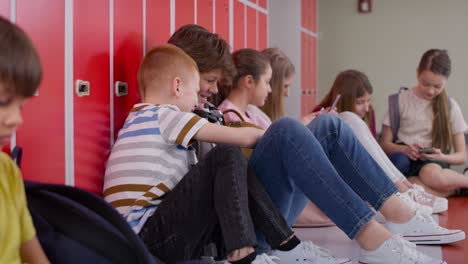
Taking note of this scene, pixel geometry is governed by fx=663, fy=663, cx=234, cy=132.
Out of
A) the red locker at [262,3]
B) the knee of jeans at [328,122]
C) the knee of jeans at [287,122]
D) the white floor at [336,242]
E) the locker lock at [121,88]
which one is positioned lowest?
the white floor at [336,242]

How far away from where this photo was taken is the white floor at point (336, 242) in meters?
2.16

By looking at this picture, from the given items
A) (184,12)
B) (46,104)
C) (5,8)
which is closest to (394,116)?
(184,12)

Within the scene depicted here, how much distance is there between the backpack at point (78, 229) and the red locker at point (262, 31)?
2578 mm

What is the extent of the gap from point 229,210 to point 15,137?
19.1 inches

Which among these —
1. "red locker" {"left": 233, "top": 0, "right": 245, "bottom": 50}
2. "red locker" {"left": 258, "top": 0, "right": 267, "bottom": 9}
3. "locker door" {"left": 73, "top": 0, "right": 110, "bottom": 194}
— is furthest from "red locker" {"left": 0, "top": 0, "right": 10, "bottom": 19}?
"red locker" {"left": 258, "top": 0, "right": 267, "bottom": 9}

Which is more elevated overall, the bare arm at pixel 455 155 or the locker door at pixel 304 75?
the locker door at pixel 304 75

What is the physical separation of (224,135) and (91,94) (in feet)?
1.23

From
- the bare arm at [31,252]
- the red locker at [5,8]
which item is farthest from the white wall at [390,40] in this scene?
the bare arm at [31,252]

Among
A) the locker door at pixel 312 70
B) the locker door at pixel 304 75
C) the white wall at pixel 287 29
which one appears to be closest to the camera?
the white wall at pixel 287 29

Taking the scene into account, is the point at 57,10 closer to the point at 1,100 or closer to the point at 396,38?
the point at 1,100

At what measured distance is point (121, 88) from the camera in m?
1.90

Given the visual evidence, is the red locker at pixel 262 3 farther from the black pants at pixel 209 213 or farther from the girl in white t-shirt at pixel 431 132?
the black pants at pixel 209 213

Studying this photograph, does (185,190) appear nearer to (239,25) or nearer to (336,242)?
(336,242)

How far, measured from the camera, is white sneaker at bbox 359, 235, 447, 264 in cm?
181
